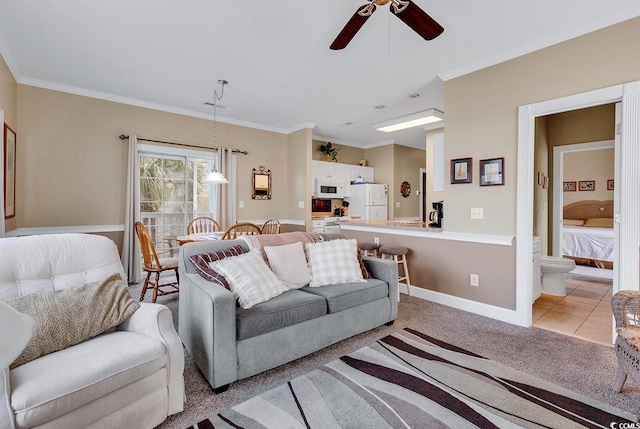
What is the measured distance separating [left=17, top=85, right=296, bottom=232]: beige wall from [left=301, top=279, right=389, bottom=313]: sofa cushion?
11.3ft

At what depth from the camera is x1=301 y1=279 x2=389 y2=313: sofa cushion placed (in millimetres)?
2484

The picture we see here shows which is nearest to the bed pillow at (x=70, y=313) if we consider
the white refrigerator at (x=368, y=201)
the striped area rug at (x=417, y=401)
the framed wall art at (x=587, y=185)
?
the striped area rug at (x=417, y=401)

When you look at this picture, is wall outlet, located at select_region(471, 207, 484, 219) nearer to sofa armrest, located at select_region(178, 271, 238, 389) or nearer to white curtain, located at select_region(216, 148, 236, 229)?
sofa armrest, located at select_region(178, 271, 238, 389)

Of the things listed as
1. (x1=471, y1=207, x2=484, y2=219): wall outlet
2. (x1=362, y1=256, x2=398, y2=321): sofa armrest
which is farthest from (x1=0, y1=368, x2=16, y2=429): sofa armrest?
(x1=471, y1=207, x2=484, y2=219): wall outlet

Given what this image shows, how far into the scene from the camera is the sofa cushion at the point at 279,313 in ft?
6.62

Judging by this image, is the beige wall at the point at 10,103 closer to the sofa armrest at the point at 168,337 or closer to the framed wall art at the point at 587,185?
the sofa armrest at the point at 168,337

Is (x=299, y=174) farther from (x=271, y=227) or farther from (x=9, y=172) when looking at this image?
(x=9, y=172)

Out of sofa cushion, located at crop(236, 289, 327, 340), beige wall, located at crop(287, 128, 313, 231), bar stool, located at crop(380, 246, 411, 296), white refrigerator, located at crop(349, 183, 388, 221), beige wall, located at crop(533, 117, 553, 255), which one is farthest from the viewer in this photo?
white refrigerator, located at crop(349, 183, 388, 221)

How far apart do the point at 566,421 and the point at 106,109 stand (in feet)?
18.5

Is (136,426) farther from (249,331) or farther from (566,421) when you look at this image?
(566,421)

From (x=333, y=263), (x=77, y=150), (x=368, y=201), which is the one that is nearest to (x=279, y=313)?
(x=333, y=263)

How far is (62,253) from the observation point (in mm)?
1933

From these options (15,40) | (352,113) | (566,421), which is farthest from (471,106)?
(15,40)

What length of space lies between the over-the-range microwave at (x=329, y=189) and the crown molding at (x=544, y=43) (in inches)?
133
